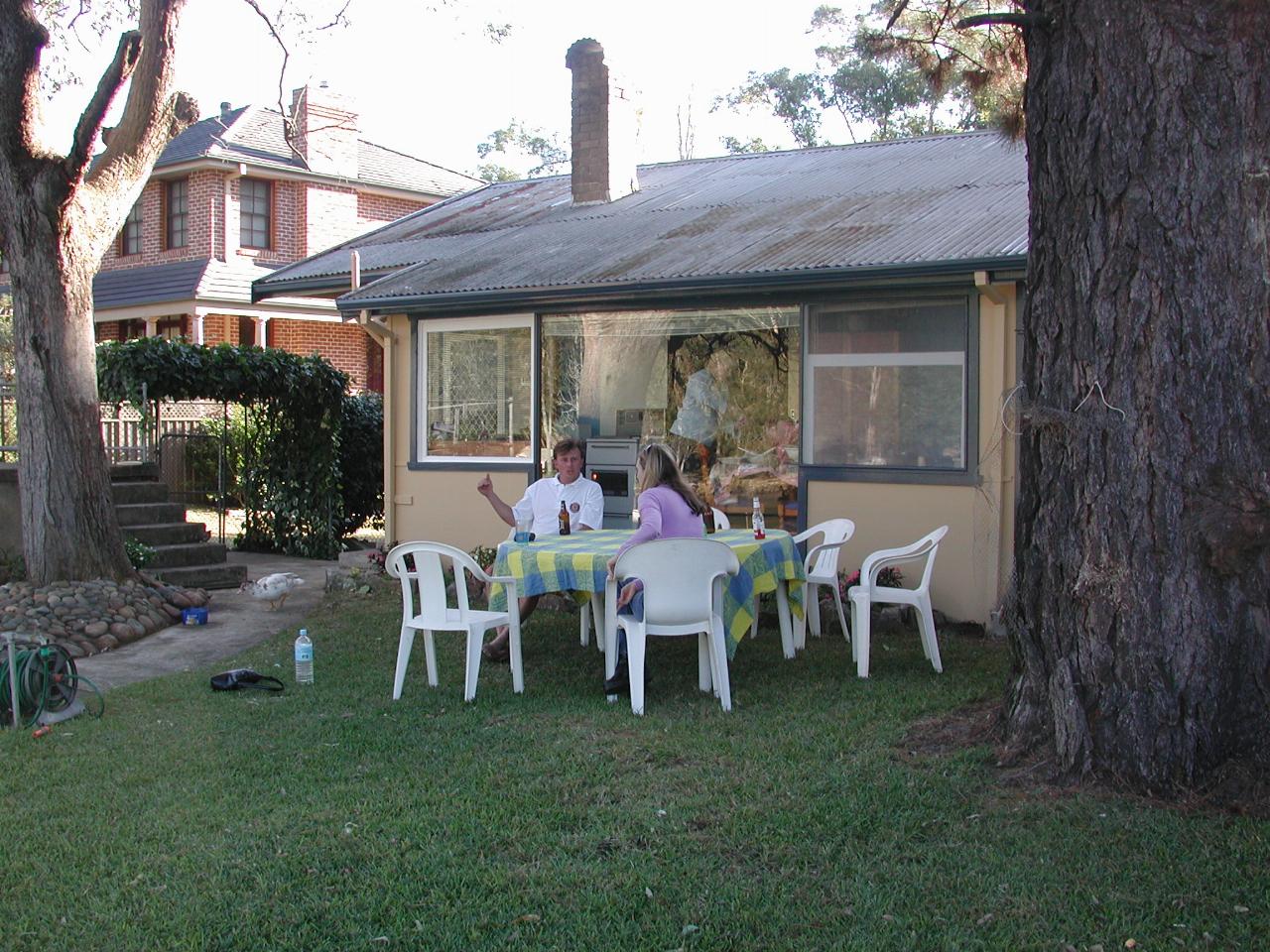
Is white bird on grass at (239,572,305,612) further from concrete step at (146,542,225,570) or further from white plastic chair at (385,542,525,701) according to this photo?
white plastic chair at (385,542,525,701)

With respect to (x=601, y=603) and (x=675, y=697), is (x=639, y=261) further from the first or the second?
(x=675, y=697)

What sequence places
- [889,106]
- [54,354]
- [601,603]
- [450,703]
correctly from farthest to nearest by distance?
[889,106] → [54,354] → [601,603] → [450,703]

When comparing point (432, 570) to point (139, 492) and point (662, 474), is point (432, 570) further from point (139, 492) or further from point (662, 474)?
point (139, 492)

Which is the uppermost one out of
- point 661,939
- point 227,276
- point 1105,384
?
point 227,276

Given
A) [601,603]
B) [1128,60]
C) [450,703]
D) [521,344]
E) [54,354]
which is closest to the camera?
[1128,60]

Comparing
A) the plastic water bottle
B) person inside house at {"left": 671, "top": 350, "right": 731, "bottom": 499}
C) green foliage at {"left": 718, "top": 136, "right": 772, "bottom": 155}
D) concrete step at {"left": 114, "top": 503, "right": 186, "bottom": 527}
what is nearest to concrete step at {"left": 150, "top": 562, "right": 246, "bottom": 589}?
concrete step at {"left": 114, "top": 503, "right": 186, "bottom": 527}

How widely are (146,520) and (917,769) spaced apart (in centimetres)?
843

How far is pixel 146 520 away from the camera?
1133 centimetres

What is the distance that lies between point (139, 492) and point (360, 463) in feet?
11.4

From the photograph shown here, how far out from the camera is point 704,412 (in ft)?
36.4

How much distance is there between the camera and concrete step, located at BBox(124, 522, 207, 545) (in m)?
11.0

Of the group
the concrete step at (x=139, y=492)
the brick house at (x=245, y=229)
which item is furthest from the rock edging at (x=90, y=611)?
the brick house at (x=245, y=229)

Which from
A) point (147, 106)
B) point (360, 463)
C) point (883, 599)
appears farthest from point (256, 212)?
point (883, 599)

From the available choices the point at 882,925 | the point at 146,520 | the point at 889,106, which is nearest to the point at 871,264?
the point at 882,925
